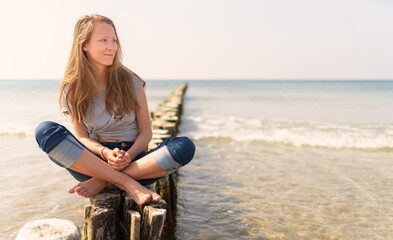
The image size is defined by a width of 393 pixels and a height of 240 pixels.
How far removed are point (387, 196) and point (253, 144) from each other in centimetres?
A: 307

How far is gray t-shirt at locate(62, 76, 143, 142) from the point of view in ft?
8.71

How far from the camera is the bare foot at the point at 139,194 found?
2162 millimetres

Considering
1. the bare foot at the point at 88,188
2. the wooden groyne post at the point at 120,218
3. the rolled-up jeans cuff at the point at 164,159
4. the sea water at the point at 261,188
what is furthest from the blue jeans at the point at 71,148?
the sea water at the point at 261,188

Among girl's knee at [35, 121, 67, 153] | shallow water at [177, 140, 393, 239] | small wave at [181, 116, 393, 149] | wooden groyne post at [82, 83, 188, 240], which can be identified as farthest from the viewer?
small wave at [181, 116, 393, 149]

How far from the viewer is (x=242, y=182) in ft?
14.3

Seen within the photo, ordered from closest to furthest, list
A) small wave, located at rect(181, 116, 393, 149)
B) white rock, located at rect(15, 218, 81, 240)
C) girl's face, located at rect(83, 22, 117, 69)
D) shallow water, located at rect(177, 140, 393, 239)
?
white rock, located at rect(15, 218, 81, 240) < girl's face, located at rect(83, 22, 117, 69) < shallow water, located at rect(177, 140, 393, 239) < small wave, located at rect(181, 116, 393, 149)

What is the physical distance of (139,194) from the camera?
2201 mm

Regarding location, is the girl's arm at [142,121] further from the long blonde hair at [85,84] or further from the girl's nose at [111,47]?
the girl's nose at [111,47]

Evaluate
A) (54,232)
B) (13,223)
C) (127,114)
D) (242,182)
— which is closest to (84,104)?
(127,114)

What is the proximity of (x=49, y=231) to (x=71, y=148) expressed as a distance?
688mm

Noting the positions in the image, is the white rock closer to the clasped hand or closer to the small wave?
the clasped hand

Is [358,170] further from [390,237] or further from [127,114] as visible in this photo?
[127,114]

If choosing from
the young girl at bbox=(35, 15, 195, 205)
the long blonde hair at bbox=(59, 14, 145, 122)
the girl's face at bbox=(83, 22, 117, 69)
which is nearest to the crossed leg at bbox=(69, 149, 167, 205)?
the young girl at bbox=(35, 15, 195, 205)

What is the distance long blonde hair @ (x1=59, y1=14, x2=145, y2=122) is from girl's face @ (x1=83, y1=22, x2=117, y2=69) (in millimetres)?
34
